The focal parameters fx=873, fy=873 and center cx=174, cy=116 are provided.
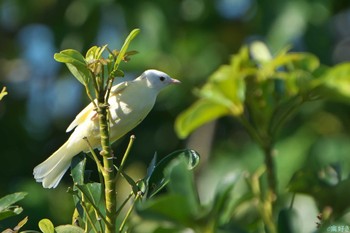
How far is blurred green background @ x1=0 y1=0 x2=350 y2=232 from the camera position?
509cm

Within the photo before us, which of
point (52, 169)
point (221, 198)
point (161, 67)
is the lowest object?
point (161, 67)

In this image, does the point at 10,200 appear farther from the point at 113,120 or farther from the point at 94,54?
the point at 113,120

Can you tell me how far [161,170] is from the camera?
151 cm

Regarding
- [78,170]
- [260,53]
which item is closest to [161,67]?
[78,170]

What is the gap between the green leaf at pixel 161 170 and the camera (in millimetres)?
1437

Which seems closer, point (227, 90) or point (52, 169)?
point (227, 90)

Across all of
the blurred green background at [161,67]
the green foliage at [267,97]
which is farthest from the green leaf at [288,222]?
the blurred green background at [161,67]

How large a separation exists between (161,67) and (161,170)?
4.22 m

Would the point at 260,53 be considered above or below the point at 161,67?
above

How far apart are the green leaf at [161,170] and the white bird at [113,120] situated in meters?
0.68

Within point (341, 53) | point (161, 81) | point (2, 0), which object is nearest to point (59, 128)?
point (2, 0)

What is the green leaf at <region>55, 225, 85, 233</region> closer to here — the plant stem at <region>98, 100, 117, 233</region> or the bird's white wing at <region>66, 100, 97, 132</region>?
the plant stem at <region>98, 100, 117, 233</region>

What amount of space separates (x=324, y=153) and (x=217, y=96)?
3736 millimetres

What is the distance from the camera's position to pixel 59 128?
6430 mm
